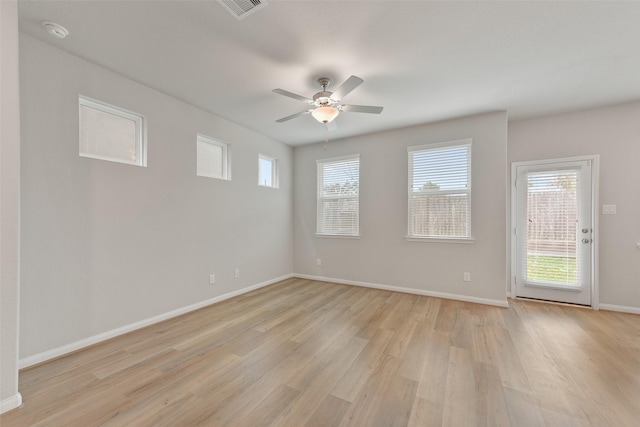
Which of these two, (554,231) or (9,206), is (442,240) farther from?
(9,206)

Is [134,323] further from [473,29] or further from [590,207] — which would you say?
[590,207]

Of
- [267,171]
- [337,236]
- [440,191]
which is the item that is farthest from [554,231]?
[267,171]

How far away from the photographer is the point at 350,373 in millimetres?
2045

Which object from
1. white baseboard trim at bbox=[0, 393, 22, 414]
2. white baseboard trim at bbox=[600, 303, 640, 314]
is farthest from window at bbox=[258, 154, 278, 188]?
white baseboard trim at bbox=[600, 303, 640, 314]

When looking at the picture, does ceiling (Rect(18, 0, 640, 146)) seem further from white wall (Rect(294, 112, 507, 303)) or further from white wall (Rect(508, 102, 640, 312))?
white wall (Rect(294, 112, 507, 303))

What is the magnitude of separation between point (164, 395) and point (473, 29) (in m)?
3.64

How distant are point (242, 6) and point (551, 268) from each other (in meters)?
5.02

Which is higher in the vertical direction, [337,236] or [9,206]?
[9,206]

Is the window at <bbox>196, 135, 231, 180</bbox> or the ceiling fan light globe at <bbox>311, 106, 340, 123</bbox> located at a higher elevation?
the ceiling fan light globe at <bbox>311, 106, 340, 123</bbox>

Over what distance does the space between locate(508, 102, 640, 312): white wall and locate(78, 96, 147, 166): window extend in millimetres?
5822

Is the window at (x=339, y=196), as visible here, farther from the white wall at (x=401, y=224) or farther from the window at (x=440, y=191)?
the window at (x=440, y=191)

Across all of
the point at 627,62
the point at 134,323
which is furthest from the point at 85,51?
the point at 627,62

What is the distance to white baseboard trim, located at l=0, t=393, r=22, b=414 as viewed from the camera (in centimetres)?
161

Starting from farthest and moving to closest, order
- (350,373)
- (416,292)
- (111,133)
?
(416,292) < (111,133) < (350,373)
